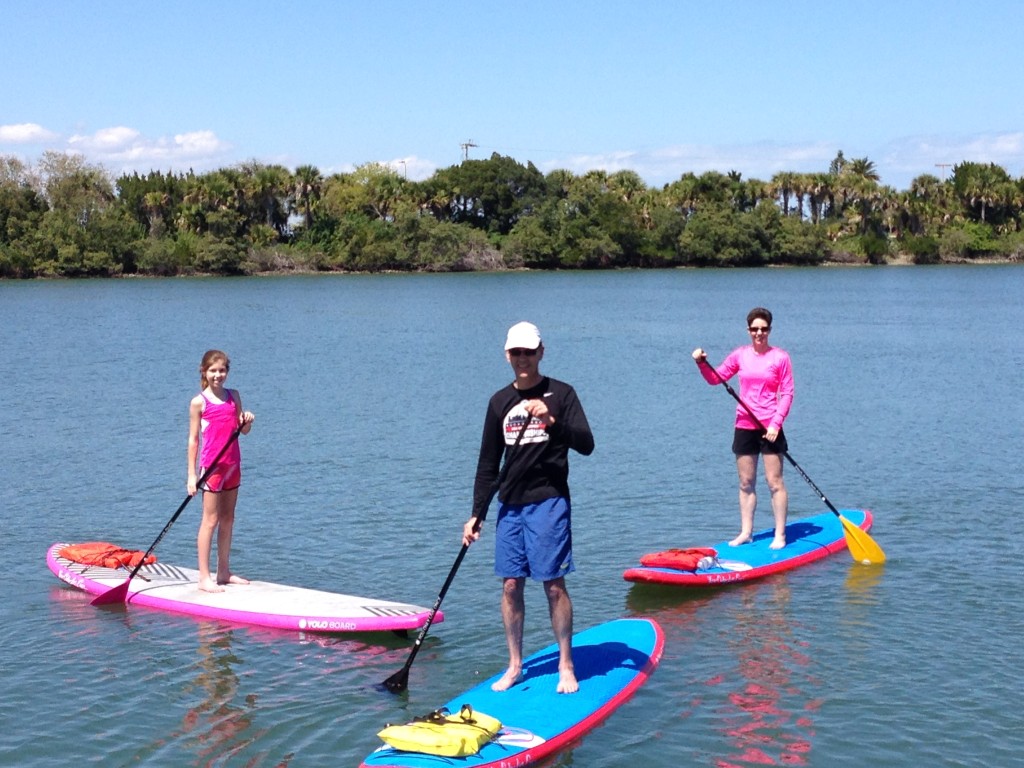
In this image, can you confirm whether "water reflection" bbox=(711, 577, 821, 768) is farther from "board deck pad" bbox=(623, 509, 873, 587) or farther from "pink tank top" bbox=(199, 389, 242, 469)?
"pink tank top" bbox=(199, 389, 242, 469)

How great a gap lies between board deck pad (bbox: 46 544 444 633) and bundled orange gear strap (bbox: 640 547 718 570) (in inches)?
87.3

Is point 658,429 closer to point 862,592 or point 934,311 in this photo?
point 862,592

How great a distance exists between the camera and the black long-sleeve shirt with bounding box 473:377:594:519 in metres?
7.42

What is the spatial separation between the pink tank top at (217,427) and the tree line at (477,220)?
88.5 meters

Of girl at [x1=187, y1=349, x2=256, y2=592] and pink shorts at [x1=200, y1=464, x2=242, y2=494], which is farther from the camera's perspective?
pink shorts at [x1=200, y1=464, x2=242, y2=494]

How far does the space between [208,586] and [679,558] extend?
403 centimetres

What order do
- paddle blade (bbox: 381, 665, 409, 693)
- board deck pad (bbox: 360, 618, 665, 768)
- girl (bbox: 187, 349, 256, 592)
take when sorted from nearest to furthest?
board deck pad (bbox: 360, 618, 665, 768) → paddle blade (bbox: 381, 665, 409, 693) → girl (bbox: 187, 349, 256, 592)

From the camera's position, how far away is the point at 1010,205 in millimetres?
113125

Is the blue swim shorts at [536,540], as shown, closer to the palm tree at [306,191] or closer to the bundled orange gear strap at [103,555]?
the bundled orange gear strap at [103,555]

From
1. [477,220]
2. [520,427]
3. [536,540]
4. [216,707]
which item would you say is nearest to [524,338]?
[520,427]

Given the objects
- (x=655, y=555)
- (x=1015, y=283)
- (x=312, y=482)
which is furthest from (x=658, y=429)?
(x=1015, y=283)

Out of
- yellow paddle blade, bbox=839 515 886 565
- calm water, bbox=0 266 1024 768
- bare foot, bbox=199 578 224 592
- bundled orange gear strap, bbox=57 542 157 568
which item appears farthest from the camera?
yellow paddle blade, bbox=839 515 886 565

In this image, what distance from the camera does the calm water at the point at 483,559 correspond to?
825 cm

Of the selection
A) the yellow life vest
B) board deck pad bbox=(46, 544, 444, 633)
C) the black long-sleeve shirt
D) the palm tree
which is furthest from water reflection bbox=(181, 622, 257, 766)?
the palm tree
